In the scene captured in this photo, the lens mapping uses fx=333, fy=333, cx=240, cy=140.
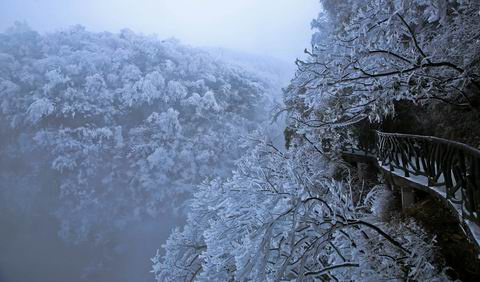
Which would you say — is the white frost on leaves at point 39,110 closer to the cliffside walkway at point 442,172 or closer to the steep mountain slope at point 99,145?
the steep mountain slope at point 99,145

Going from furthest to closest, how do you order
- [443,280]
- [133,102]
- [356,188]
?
1. [133,102]
2. [356,188]
3. [443,280]

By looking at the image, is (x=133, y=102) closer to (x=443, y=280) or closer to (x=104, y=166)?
(x=104, y=166)

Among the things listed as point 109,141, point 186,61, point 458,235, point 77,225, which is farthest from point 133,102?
point 458,235

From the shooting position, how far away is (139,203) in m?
30.7

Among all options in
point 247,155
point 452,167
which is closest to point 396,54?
point 452,167

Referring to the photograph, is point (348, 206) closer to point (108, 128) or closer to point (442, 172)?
point (442, 172)

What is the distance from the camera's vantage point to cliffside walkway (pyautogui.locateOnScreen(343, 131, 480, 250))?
3.37 metres

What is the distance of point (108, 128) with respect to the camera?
31.5m

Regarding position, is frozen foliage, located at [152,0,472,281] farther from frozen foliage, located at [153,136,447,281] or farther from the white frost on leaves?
the white frost on leaves

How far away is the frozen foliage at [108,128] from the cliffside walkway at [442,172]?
24828mm

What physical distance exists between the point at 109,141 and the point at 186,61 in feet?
45.1

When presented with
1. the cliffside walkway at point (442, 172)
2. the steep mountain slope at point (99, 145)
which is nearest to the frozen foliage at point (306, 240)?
the cliffside walkway at point (442, 172)

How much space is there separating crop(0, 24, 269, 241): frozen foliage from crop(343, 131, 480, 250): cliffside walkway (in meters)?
24.8

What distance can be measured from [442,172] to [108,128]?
30969 millimetres
